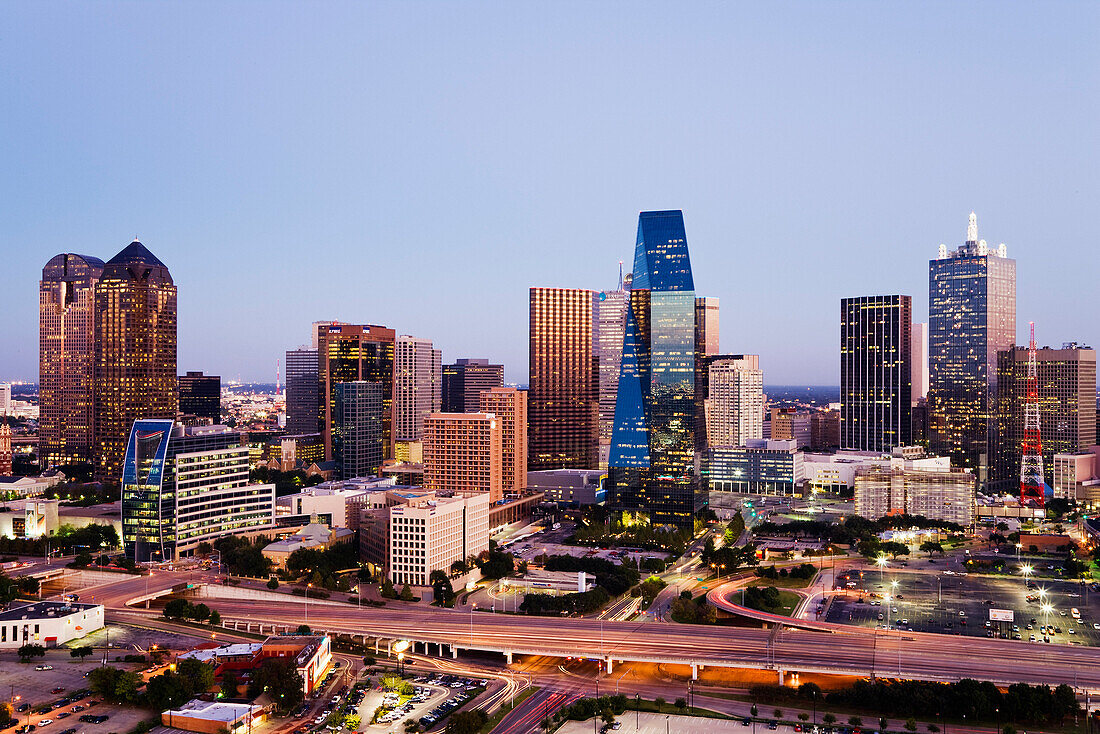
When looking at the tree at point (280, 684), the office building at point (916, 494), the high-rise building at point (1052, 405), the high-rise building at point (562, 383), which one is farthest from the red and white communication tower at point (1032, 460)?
the tree at point (280, 684)

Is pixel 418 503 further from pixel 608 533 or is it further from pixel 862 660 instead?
pixel 862 660

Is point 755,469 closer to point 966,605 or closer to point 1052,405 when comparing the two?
point 1052,405

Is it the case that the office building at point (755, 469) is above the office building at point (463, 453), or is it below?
below

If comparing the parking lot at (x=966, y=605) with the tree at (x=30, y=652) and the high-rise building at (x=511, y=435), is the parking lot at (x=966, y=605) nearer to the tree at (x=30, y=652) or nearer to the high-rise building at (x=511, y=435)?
the high-rise building at (x=511, y=435)

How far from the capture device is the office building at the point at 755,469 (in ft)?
604

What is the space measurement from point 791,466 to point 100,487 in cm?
12356

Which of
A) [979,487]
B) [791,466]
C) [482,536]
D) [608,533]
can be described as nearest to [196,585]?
[482,536]

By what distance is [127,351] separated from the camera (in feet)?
567

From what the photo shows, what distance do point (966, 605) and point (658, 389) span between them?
53209 millimetres

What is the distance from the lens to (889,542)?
120 m

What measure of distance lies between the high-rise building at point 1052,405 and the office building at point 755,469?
Result: 44.1m

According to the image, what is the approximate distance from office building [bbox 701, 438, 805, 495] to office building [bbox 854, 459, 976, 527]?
39.0 meters

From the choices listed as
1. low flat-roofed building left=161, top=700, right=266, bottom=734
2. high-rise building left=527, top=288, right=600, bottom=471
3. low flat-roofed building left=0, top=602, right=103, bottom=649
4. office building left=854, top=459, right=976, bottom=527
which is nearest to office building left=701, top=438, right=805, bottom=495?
high-rise building left=527, top=288, right=600, bottom=471

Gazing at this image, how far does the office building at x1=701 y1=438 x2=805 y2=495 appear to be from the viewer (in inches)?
7249
